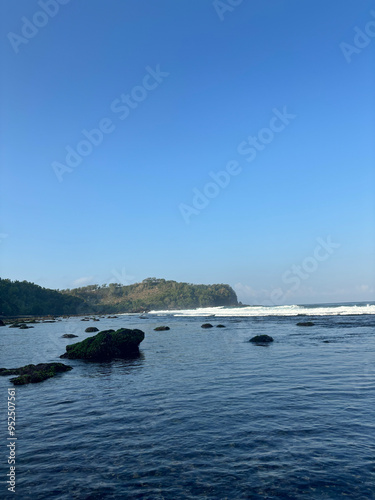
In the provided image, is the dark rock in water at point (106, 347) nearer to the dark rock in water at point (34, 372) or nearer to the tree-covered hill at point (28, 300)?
the dark rock in water at point (34, 372)

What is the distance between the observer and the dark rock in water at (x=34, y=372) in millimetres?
17203

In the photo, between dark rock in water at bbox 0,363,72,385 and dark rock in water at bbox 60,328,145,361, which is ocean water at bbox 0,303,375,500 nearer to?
dark rock in water at bbox 0,363,72,385

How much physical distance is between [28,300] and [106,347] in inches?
6561

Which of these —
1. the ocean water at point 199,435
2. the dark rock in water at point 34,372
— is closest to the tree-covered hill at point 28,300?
the dark rock in water at point 34,372

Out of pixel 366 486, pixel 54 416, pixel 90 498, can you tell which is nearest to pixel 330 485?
pixel 366 486

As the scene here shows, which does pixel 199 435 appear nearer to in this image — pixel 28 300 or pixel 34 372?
pixel 34 372

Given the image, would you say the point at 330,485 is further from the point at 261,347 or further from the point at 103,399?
the point at 261,347

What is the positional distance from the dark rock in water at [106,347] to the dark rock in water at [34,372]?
4.50 meters

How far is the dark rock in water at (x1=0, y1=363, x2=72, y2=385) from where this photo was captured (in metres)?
17.2

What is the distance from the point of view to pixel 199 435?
934 centimetres

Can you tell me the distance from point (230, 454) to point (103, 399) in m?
7.19

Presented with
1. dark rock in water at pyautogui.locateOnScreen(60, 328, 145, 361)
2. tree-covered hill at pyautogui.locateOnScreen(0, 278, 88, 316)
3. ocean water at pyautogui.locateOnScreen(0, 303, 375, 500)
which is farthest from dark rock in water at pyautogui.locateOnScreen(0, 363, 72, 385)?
tree-covered hill at pyautogui.locateOnScreen(0, 278, 88, 316)

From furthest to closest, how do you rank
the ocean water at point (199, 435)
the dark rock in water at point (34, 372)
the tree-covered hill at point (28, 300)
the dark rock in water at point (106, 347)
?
the tree-covered hill at point (28, 300), the dark rock in water at point (106, 347), the dark rock in water at point (34, 372), the ocean water at point (199, 435)

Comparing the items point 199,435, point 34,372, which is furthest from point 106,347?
point 199,435
